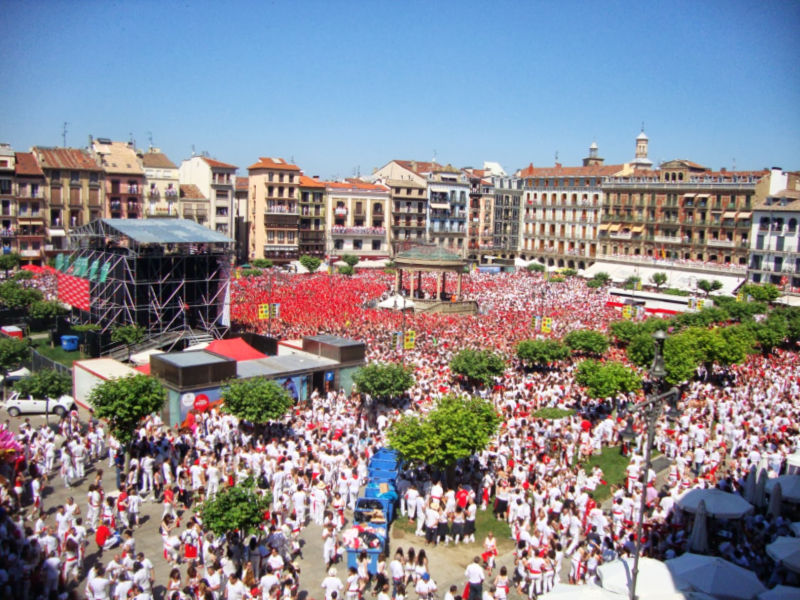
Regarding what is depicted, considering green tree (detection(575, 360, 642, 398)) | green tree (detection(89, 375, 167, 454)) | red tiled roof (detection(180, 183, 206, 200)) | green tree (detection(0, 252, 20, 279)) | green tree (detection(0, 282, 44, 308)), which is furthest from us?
red tiled roof (detection(180, 183, 206, 200))

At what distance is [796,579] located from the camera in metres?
14.0

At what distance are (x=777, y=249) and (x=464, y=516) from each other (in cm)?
5674

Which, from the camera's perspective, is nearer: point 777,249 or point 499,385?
point 499,385

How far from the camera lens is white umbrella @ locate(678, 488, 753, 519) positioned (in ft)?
52.1

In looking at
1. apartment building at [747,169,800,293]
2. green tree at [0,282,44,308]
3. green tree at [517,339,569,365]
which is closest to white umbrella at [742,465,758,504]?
green tree at [517,339,569,365]

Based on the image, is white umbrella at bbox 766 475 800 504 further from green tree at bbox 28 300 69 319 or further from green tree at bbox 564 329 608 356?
green tree at bbox 28 300 69 319

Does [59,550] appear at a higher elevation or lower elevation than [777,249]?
lower

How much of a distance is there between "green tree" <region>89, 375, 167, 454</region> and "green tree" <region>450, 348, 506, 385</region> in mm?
13064

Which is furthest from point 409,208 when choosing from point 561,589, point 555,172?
point 561,589

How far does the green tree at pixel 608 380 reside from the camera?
2519 centimetres

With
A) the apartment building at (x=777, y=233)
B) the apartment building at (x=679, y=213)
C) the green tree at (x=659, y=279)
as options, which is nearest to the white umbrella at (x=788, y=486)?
the apartment building at (x=777, y=233)

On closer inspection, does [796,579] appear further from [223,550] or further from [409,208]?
[409,208]

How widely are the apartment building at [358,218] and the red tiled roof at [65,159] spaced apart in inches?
996

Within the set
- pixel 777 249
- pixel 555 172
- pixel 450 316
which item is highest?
pixel 555 172
